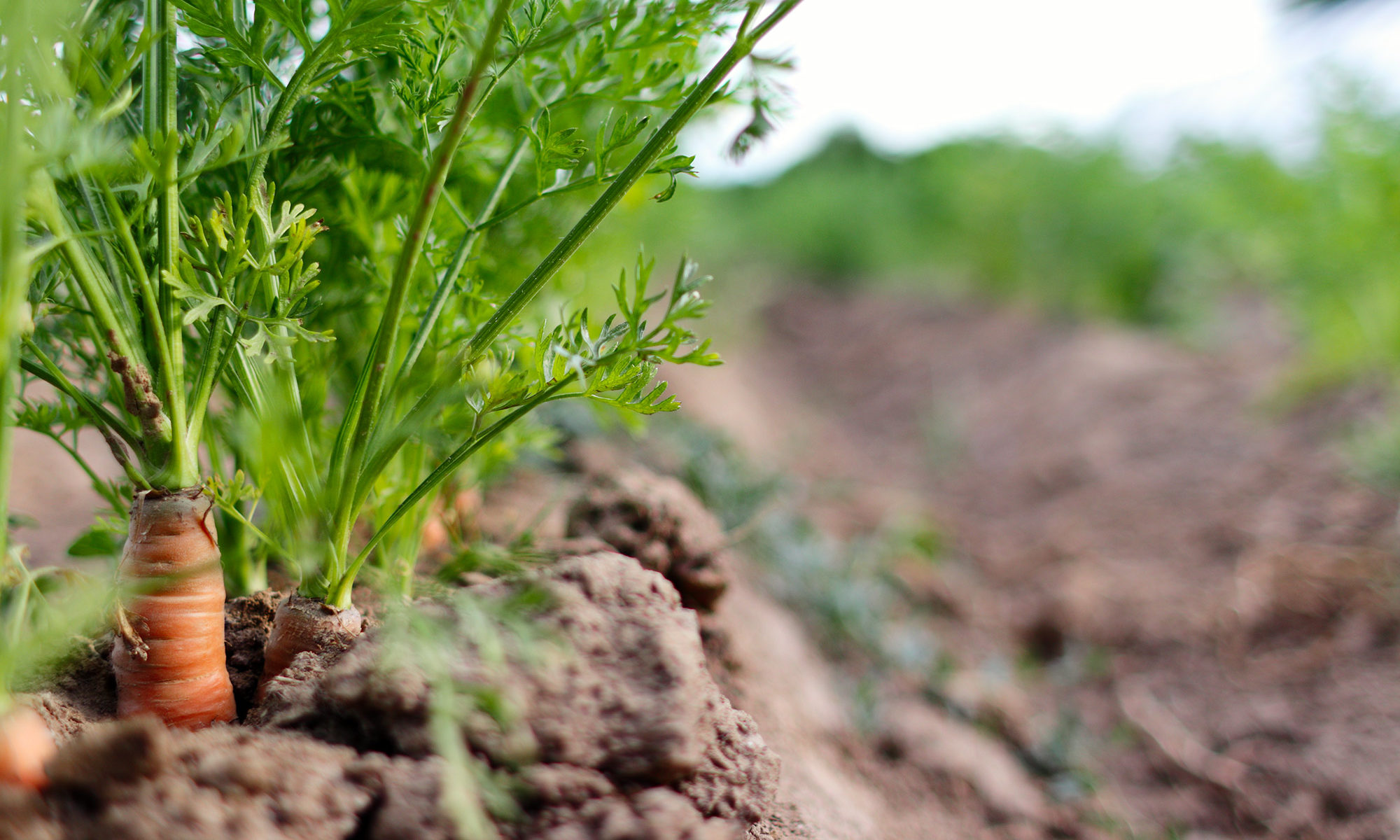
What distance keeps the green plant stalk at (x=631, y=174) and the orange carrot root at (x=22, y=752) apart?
0.43m

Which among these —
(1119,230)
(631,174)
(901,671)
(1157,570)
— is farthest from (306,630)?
(1119,230)

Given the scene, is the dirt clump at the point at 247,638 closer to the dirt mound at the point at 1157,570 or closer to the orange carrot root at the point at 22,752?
the orange carrot root at the point at 22,752

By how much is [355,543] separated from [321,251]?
0.44m

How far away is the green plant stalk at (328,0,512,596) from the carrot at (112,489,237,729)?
0.13m

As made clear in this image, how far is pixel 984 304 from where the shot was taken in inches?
312

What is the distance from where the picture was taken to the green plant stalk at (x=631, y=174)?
0.66 metres

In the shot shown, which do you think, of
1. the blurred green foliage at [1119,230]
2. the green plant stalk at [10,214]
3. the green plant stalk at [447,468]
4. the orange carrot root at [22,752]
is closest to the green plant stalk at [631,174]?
the green plant stalk at [447,468]

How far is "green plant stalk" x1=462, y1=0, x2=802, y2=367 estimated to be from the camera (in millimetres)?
656

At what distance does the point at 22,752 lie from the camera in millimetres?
572

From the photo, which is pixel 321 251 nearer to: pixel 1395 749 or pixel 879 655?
pixel 879 655

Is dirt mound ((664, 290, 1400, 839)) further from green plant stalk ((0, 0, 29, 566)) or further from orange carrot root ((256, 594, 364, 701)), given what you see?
green plant stalk ((0, 0, 29, 566))

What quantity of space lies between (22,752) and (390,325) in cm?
42

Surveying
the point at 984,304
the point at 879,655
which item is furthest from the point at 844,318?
the point at 879,655

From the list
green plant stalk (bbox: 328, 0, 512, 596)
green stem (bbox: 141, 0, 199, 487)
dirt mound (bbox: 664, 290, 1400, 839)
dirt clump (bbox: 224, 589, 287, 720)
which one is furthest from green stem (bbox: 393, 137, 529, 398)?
dirt mound (bbox: 664, 290, 1400, 839)
